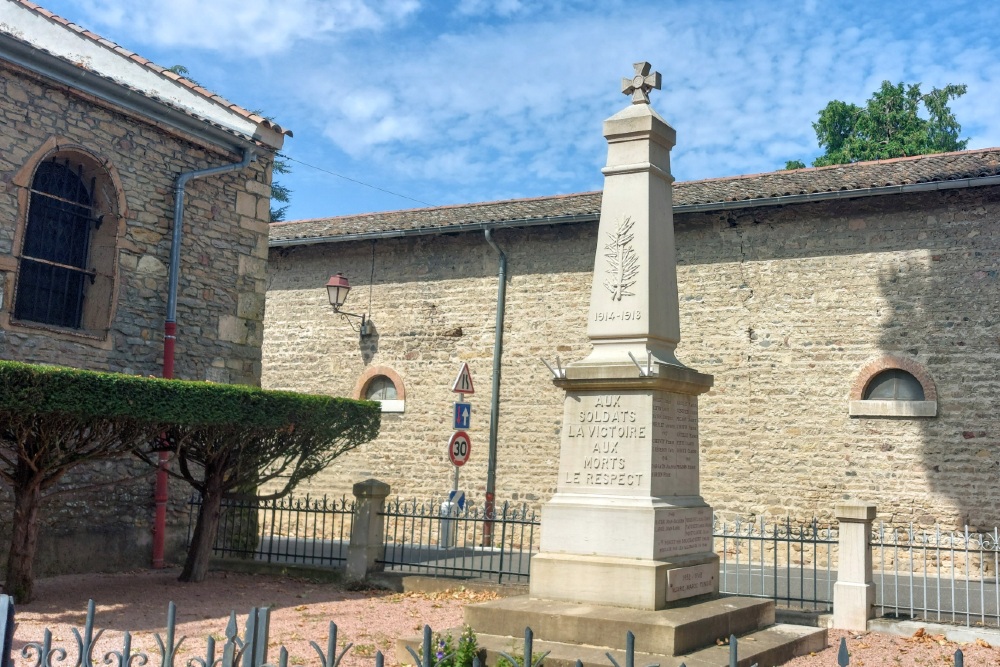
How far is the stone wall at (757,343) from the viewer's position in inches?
512

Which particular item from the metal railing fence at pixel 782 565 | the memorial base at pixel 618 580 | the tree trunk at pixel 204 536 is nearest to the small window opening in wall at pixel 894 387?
the metal railing fence at pixel 782 565

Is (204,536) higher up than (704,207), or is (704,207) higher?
(704,207)

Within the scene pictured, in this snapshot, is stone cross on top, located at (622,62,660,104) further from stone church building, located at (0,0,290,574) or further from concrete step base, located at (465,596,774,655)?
stone church building, located at (0,0,290,574)

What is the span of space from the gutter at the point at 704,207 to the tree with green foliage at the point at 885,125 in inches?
549

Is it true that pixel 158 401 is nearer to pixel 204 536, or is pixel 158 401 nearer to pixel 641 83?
pixel 204 536

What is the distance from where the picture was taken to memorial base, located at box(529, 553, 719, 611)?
644cm

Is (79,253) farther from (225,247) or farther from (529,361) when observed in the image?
(529,361)

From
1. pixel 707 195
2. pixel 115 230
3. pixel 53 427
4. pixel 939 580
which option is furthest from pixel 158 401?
pixel 707 195

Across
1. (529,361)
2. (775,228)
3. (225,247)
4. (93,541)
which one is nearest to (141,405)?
(93,541)

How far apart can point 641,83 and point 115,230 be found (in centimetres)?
677

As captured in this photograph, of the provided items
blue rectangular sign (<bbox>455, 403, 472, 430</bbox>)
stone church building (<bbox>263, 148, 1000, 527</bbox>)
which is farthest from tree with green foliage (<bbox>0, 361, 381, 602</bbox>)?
stone church building (<bbox>263, 148, 1000, 527</bbox>)

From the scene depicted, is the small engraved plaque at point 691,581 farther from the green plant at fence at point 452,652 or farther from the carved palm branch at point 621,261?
the carved palm branch at point 621,261

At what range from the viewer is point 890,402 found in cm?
1334

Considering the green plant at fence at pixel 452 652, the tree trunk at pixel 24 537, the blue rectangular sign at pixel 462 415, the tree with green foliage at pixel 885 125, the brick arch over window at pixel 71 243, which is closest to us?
the green plant at fence at pixel 452 652
